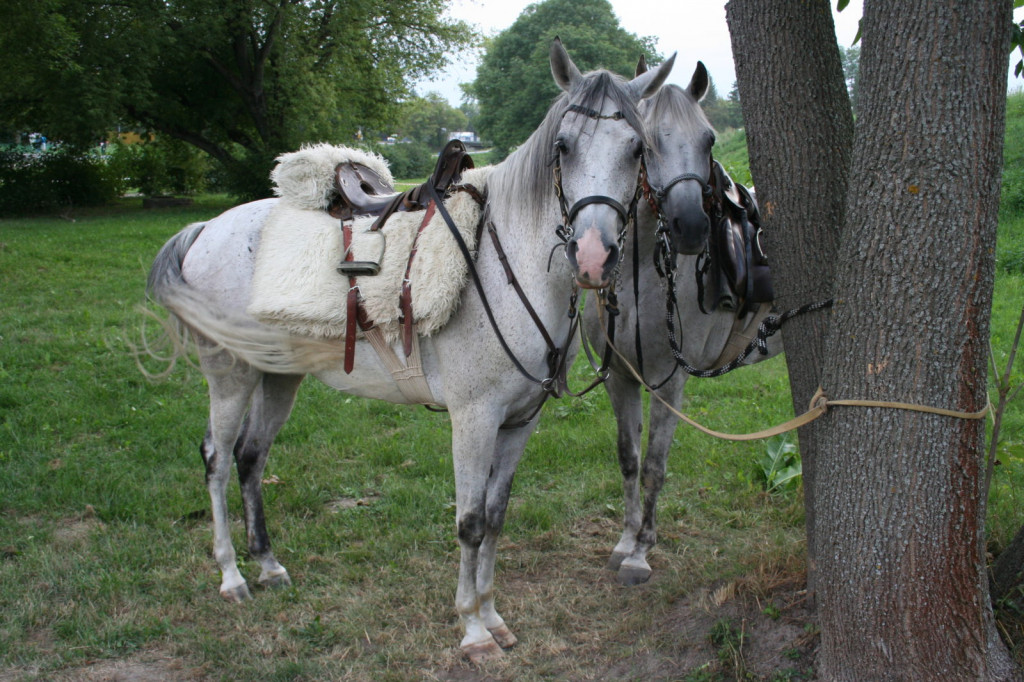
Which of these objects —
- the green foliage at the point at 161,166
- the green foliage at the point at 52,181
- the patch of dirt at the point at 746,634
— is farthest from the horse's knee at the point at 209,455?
the green foliage at the point at 161,166

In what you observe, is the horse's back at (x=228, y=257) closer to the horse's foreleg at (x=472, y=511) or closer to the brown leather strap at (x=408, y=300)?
the brown leather strap at (x=408, y=300)

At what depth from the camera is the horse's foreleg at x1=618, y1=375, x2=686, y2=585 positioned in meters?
3.59

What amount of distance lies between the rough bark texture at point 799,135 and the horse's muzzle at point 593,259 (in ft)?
2.03

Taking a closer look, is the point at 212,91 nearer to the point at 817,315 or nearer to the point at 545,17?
the point at 817,315

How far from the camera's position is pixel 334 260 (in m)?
3.10

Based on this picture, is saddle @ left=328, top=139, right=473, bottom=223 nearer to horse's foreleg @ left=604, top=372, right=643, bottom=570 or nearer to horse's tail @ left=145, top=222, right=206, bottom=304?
horse's tail @ left=145, top=222, right=206, bottom=304

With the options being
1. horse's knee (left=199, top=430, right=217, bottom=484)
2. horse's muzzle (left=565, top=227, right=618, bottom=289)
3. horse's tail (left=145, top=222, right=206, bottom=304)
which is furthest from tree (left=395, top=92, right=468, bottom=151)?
horse's muzzle (left=565, top=227, right=618, bottom=289)

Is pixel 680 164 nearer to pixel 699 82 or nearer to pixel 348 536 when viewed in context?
pixel 699 82

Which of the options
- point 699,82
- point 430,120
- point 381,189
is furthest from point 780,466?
point 430,120

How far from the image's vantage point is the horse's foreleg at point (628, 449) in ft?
12.2

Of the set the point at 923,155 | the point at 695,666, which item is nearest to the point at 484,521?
the point at 695,666

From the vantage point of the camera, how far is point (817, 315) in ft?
8.14

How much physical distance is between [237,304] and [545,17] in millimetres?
41359

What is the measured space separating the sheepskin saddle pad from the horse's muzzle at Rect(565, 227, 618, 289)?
642 millimetres
